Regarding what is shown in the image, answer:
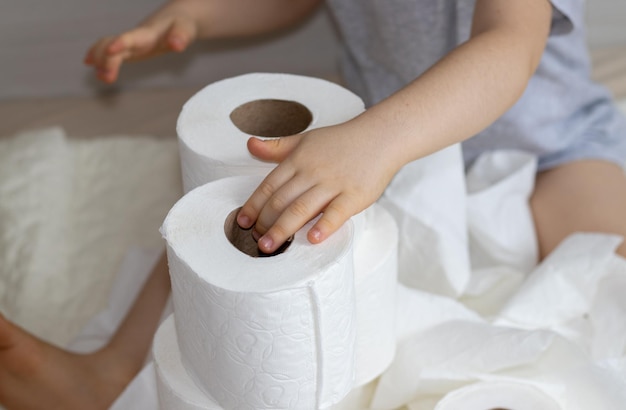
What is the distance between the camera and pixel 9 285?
1.05 metres

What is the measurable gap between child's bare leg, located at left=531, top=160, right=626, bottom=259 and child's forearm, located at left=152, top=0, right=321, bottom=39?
Result: 1.31 feet

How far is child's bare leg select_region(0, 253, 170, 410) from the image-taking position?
83 cm

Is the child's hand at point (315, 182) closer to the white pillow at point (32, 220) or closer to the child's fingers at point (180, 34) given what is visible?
the child's fingers at point (180, 34)

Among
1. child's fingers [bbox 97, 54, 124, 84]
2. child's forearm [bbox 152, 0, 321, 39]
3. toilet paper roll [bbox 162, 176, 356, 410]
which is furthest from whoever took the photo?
child's forearm [bbox 152, 0, 321, 39]

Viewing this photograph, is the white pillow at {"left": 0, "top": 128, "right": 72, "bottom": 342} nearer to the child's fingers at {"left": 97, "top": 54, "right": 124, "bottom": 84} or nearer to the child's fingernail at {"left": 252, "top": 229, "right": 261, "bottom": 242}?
the child's fingers at {"left": 97, "top": 54, "right": 124, "bottom": 84}

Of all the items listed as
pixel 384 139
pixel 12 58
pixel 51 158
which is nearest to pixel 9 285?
pixel 51 158

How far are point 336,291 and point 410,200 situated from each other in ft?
1.08

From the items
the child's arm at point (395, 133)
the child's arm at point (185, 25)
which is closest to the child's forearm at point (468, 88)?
the child's arm at point (395, 133)

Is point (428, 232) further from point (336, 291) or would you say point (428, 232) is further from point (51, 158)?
point (51, 158)

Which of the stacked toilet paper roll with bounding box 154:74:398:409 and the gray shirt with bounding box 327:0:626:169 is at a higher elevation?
the stacked toilet paper roll with bounding box 154:74:398:409

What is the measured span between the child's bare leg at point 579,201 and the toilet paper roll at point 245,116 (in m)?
0.35

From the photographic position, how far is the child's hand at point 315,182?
0.61 m

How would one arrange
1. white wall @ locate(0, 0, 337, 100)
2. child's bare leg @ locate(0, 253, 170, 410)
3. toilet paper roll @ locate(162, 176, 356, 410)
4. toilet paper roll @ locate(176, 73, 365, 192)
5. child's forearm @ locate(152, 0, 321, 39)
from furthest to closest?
white wall @ locate(0, 0, 337, 100) → child's forearm @ locate(152, 0, 321, 39) → child's bare leg @ locate(0, 253, 170, 410) → toilet paper roll @ locate(176, 73, 365, 192) → toilet paper roll @ locate(162, 176, 356, 410)

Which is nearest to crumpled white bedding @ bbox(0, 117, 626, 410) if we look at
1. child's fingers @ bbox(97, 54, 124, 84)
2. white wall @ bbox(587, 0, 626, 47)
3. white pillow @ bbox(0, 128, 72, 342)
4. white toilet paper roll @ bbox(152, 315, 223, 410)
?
white pillow @ bbox(0, 128, 72, 342)
